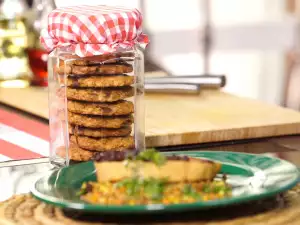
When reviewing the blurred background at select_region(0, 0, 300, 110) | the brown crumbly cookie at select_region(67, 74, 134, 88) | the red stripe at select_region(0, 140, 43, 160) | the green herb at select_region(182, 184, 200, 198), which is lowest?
the blurred background at select_region(0, 0, 300, 110)

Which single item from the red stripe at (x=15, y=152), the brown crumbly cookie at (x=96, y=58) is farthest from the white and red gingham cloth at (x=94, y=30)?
the red stripe at (x=15, y=152)

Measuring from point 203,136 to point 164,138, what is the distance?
0.23ft

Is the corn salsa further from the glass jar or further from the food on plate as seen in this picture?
the glass jar

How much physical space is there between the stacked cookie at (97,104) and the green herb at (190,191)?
0.37 metres

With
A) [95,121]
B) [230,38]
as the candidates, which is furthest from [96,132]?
[230,38]

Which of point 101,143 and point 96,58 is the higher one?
point 96,58

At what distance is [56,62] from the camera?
1433mm

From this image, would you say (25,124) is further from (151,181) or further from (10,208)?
(151,181)

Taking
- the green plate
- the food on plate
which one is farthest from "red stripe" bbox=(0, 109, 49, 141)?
the food on plate

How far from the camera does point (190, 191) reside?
100cm

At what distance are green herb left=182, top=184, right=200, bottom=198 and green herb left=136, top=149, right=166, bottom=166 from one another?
1.5 inches

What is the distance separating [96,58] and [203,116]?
428 millimetres

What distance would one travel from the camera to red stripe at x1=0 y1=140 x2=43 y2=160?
149 centimetres

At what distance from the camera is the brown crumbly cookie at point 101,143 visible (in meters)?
1.36
